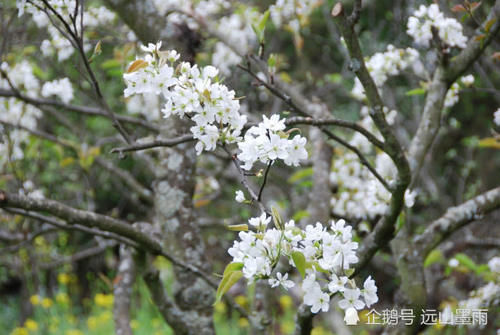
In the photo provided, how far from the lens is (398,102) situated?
197 inches

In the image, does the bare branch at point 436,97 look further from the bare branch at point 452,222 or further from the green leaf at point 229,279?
the green leaf at point 229,279

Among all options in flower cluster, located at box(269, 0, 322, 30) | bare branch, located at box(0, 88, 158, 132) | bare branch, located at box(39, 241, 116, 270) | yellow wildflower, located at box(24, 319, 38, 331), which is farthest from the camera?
yellow wildflower, located at box(24, 319, 38, 331)

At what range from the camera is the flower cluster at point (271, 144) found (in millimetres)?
1100

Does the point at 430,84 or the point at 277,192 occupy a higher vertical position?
the point at 277,192

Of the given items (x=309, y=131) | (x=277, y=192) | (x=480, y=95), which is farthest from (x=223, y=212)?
(x=480, y=95)

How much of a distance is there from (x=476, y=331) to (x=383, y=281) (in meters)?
2.66

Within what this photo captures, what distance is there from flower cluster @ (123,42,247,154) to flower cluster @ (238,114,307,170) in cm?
11

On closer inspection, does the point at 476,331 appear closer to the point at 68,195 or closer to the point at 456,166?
the point at 456,166

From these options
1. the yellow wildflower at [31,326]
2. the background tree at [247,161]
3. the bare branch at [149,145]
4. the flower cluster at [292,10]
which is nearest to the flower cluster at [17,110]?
the background tree at [247,161]

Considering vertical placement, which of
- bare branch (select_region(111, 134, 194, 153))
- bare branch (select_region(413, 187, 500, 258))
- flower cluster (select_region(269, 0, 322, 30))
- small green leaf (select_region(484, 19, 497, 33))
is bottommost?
bare branch (select_region(111, 134, 194, 153))

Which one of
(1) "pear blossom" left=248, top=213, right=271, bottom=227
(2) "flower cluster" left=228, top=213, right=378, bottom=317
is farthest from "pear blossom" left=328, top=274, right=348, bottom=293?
(1) "pear blossom" left=248, top=213, right=271, bottom=227

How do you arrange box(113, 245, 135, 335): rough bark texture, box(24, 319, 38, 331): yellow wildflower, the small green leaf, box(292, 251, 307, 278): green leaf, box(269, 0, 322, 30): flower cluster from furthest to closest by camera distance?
box(24, 319, 38, 331): yellow wildflower
box(269, 0, 322, 30): flower cluster
box(113, 245, 135, 335): rough bark texture
the small green leaf
box(292, 251, 307, 278): green leaf

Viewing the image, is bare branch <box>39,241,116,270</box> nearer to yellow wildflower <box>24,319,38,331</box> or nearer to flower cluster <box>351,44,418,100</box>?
yellow wildflower <box>24,319,38,331</box>

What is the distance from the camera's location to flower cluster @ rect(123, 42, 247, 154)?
1.17m
